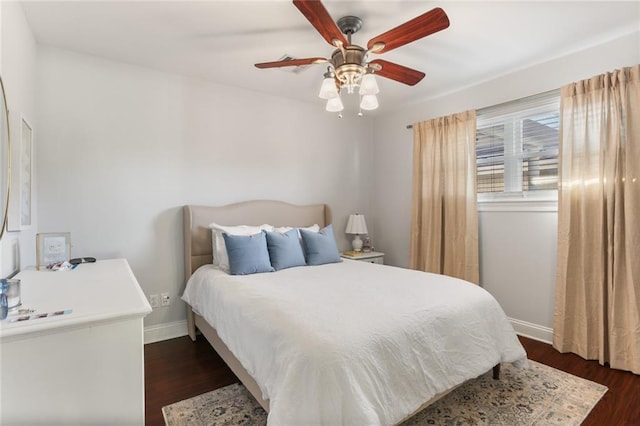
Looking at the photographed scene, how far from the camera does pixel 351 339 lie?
4.66 ft

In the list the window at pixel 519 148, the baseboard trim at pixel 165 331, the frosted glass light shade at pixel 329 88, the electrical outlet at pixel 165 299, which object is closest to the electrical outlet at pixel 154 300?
the electrical outlet at pixel 165 299

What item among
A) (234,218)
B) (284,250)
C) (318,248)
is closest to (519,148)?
(318,248)

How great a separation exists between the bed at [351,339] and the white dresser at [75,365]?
59 cm

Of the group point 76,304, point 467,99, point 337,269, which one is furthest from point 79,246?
point 467,99

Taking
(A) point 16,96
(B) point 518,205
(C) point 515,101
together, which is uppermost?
(C) point 515,101

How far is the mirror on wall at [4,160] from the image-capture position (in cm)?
155

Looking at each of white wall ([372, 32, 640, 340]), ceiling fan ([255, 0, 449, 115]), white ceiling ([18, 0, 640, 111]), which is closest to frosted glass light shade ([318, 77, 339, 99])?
ceiling fan ([255, 0, 449, 115])

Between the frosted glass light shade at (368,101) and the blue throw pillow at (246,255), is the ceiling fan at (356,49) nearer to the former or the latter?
the frosted glass light shade at (368,101)

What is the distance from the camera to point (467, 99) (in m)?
3.40

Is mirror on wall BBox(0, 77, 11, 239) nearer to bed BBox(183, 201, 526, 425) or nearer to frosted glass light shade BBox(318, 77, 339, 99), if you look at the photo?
bed BBox(183, 201, 526, 425)

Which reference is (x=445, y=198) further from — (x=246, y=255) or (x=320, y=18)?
(x=320, y=18)

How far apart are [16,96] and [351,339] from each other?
2.34 metres

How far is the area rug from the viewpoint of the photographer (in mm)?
1802

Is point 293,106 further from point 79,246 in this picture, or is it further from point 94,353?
point 94,353
